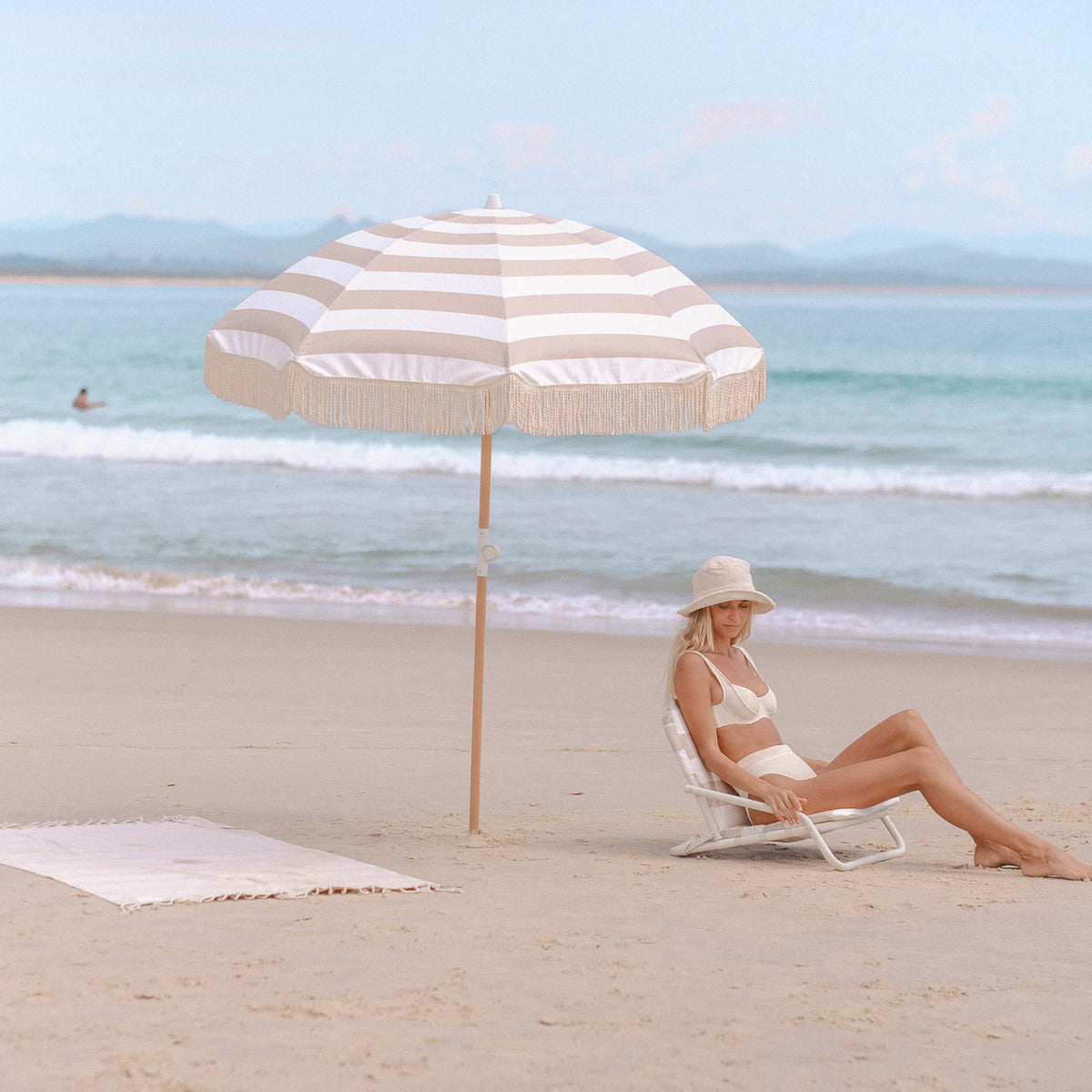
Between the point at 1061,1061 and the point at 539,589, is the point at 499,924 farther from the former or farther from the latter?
the point at 539,589

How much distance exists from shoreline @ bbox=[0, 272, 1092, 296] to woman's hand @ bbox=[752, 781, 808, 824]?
96551 millimetres

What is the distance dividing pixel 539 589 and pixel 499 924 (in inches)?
378

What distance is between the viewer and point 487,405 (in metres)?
4.39

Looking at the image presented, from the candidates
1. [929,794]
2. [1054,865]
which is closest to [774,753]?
[929,794]

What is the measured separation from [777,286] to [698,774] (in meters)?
97.9

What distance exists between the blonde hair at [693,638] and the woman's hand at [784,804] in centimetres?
52

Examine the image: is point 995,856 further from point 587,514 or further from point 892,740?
point 587,514

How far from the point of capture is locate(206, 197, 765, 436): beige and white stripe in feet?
14.5

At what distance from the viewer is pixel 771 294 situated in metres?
99.5

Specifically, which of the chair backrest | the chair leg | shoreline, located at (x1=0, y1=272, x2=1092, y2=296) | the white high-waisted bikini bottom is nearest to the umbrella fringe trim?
the chair backrest

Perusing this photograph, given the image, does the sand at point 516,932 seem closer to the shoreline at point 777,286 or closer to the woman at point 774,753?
the woman at point 774,753

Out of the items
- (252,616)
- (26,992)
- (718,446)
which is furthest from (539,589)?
(718,446)

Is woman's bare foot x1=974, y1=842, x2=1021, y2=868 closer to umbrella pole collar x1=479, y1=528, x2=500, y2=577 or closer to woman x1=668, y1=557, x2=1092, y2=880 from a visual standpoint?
woman x1=668, y1=557, x2=1092, y2=880

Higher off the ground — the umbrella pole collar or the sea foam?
the umbrella pole collar
